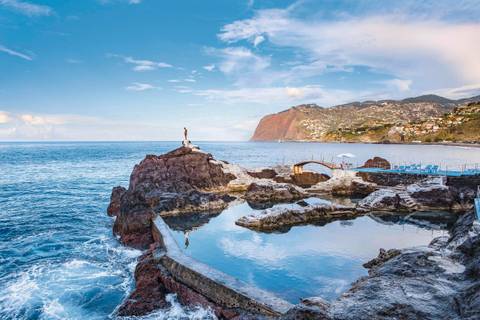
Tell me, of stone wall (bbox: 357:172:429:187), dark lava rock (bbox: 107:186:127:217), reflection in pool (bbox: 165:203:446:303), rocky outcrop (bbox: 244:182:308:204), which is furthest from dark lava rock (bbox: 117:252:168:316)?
stone wall (bbox: 357:172:429:187)

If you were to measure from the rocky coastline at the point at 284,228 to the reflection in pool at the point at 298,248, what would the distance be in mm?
1220

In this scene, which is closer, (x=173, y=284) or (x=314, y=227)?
(x=173, y=284)

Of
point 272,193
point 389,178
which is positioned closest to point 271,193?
point 272,193

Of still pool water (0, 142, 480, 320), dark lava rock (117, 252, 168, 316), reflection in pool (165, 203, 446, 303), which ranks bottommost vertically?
still pool water (0, 142, 480, 320)

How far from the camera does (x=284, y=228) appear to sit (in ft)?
79.4

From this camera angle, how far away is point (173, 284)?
14.7 metres

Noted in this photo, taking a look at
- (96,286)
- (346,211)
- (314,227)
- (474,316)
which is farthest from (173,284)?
(346,211)

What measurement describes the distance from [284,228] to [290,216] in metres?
1.96

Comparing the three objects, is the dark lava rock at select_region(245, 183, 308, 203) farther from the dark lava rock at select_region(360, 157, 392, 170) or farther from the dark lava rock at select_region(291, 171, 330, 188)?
the dark lava rock at select_region(360, 157, 392, 170)

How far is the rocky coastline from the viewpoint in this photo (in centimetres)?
876

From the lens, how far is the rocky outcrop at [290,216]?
80.6 feet

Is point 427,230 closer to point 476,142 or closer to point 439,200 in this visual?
point 439,200

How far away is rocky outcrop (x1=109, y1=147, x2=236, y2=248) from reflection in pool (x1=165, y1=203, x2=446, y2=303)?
2.25 meters

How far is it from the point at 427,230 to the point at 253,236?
41.8ft
